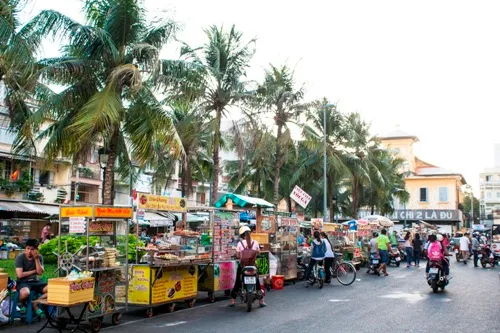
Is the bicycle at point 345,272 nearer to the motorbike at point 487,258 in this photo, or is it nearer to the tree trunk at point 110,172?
the tree trunk at point 110,172

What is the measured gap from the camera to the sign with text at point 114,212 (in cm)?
1005

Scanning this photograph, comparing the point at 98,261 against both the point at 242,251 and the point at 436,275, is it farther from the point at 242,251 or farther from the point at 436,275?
the point at 436,275

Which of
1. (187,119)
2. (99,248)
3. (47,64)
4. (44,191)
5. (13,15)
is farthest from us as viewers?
(44,191)

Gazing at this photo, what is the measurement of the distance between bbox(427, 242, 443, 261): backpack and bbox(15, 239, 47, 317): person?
10.7m

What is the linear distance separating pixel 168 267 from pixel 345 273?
325 inches

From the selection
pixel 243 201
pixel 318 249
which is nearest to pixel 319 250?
pixel 318 249

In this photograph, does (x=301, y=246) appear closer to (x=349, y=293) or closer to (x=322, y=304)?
(x=349, y=293)

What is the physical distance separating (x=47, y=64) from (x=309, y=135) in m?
16.1

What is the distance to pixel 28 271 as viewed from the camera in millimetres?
10273

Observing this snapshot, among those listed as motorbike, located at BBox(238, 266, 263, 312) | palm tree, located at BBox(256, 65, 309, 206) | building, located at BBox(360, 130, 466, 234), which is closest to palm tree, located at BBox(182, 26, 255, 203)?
palm tree, located at BBox(256, 65, 309, 206)

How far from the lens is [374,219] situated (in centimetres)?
3466

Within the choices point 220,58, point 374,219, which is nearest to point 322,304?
point 220,58

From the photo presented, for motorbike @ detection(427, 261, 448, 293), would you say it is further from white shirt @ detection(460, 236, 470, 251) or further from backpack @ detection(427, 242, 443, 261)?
white shirt @ detection(460, 236, 470, 251)

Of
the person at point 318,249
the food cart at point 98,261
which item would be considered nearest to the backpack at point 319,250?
the person at point 318,249
